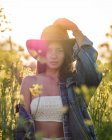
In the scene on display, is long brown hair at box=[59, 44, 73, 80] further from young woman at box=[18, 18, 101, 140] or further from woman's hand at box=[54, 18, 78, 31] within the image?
woman's hand at box=[54, 18, 78, 31]

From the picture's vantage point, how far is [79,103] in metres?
4.41

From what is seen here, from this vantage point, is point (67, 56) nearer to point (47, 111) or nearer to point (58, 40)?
point (58, 40)

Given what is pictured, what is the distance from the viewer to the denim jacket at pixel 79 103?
4.38 meters

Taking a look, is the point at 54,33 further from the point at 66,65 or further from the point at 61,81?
the point at 61,81

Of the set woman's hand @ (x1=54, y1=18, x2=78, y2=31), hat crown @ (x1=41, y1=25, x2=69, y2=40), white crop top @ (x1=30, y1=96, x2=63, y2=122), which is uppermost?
woman's hand @ (x1=54, y1=18, x2=78, y2=31)

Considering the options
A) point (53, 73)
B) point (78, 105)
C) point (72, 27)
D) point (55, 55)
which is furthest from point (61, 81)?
point (72, 27)

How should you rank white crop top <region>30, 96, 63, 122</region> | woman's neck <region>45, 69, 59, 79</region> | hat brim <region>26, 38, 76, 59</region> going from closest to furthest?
white crop top <region>30, 96, 63, 122</region> → hat brim <region>26, 38, 76, 59</region> → woman's neck <region>45, 69, 59, 79</region>

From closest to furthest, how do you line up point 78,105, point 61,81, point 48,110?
point 78,105 → point 48,110 → point 61,81

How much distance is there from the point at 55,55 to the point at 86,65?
1.00ft

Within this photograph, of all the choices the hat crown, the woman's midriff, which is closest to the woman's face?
the hat crown

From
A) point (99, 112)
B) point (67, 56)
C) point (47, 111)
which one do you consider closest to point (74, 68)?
point (67, 56)

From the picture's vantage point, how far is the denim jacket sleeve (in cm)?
443

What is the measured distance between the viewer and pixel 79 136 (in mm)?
4414

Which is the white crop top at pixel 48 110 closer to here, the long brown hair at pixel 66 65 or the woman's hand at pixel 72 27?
the long brown hair at pixel 66 65
